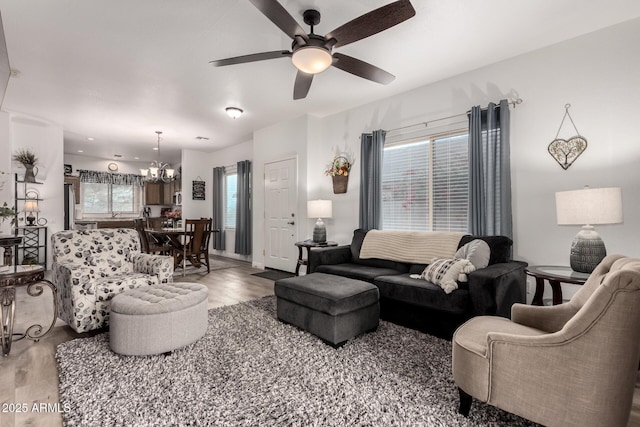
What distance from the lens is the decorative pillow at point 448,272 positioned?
2.50 metres

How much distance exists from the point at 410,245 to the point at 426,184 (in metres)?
0.93

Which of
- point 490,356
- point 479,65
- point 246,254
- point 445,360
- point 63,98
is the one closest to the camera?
point 490,356

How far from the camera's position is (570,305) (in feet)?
5.46

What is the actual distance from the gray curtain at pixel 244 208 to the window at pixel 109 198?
4398 millimetres

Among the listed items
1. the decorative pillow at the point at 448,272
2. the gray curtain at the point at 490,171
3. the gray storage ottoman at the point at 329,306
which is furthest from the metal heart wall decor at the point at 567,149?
the gray storage ottoman at the point at 329,306

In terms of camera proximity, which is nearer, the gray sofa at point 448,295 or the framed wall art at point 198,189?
the gray sofa at point 448,295

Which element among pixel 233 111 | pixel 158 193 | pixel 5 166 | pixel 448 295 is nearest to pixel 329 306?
pixel 448 295

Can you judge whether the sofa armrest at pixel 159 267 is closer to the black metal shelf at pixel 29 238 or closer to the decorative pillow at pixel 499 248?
the decorative pillow at pixel 499 248

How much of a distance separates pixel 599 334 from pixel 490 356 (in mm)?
423

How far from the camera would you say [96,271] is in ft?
9.45

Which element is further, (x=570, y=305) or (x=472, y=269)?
(x=472, y=269)

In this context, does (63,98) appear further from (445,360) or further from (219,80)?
(445,360)

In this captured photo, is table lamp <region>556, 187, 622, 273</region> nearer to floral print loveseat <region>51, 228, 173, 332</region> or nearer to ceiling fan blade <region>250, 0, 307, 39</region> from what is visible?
ceiling fan blade <region>250, 0, 307, 39</region>

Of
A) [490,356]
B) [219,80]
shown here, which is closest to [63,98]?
[219,80]
